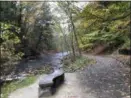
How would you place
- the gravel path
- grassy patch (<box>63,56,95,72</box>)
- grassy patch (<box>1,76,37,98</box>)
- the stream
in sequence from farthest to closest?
the stream → grassy patch (<box>63,56,95,72</box>) → grassy patch (<box>1,76,37,98</box>) → the gravel path

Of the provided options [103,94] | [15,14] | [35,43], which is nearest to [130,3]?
[103,94]

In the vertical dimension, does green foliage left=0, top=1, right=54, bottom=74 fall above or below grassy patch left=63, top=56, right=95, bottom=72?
above

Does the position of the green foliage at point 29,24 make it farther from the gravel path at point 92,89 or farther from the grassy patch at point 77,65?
the gravel path at point 92,89

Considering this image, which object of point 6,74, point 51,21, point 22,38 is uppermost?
point 51,21

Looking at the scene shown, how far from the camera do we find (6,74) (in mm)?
12008

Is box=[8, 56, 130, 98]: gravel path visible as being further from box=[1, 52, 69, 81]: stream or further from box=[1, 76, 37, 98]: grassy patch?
box=[1, 52, 69, 81]: stream

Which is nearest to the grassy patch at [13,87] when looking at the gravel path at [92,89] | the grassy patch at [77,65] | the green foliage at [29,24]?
the gravel path at [92,89]

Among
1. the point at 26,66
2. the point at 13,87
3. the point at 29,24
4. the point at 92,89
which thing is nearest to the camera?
the point at 92,89

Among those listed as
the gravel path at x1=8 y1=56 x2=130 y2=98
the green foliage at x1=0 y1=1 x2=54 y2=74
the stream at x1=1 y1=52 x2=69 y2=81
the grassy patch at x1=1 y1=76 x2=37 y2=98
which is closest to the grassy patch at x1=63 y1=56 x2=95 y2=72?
the stream at x1=1 y1=52 x2=69 y2=81

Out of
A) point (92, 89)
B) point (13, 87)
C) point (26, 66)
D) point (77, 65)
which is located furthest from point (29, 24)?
point (92, 89)

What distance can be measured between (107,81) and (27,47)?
20686mm

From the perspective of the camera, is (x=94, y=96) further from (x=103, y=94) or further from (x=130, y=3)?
(x=130, y=3)

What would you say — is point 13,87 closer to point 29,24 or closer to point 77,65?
point 77,65

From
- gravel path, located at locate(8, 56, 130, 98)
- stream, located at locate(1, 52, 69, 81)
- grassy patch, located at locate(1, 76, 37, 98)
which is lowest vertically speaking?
Result: stream, located at locate(1, 52, 69, 81)
